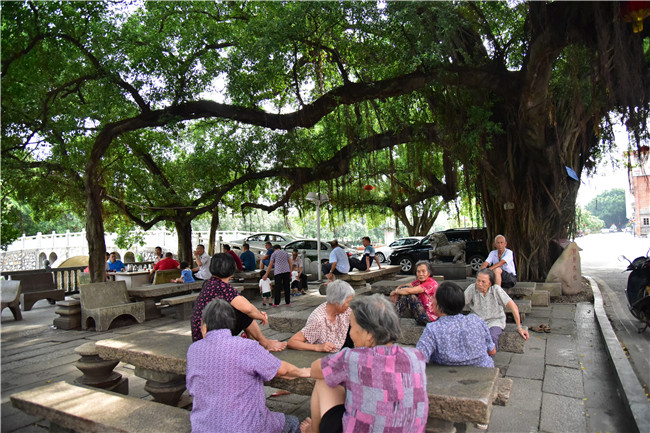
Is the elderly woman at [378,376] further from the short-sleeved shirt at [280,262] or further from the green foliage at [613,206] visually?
the green foliage at [613,206]

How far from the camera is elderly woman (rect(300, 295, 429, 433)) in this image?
2059mm

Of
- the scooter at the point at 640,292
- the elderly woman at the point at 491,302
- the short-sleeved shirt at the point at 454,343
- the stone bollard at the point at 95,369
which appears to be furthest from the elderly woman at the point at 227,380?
the scooter at the point at 640,292

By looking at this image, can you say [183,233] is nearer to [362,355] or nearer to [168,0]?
[168,0]

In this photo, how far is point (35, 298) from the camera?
977 centimetres

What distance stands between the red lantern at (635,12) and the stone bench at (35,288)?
38.6 ft

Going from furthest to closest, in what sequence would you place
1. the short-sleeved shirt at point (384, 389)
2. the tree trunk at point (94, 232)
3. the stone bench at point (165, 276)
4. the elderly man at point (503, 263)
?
the stone bench at point (165, 276), the tree trunk at point (94, 232), the elderly man at point (503, 263), the short-sleeved shirt at point (384, 389)

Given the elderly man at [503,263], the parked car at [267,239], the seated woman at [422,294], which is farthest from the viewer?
the parked car at [267,239]

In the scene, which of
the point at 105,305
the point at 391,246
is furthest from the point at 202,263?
the point at 391,246

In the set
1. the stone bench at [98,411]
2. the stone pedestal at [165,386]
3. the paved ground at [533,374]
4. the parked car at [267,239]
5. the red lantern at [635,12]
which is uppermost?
the red lantern at [635,12]

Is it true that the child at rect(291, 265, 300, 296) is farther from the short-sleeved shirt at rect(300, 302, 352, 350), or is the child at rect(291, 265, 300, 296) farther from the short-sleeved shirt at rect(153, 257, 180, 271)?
the short-sleeved shirt at rect(300, 302, 352, 350)

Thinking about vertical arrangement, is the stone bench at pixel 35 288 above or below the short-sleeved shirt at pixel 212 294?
below

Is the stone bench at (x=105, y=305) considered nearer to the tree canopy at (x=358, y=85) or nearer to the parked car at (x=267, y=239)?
the tree canopy at (x=358, y=85)

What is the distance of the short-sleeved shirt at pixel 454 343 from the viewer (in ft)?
9.61

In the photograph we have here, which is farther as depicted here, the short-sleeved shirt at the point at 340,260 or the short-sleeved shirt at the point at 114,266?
the short-sleeved shirt at the point at 114,266
